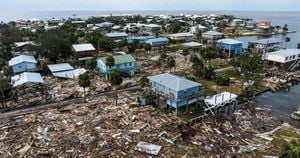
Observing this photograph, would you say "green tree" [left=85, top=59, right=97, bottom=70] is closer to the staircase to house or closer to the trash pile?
the trash pile

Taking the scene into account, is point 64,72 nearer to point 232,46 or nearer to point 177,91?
point 177,91

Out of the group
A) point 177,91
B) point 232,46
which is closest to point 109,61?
point 177,91

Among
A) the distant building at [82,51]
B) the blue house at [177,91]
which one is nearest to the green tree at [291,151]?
the blue house at [177,91]

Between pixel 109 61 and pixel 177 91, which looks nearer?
pixel 177 91

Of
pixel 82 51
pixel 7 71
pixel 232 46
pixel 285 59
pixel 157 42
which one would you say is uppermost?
pixel 157 42

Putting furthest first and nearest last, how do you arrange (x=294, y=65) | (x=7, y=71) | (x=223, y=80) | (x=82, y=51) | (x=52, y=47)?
(x=82, y=51) → (x=294, y=65) → (x=52, y=47) → (x=7, y=71) → (x=223, y=80)

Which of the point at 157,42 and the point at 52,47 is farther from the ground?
the point at 157,42

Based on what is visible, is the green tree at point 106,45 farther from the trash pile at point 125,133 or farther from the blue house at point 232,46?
the trash pile at point 125,133
